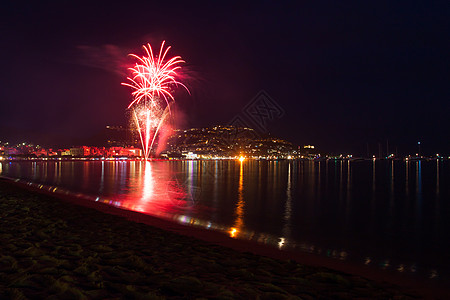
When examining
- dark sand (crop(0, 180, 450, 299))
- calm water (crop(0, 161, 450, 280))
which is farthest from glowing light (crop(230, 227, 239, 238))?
dark sand (crop(0, 180, 450, 299))

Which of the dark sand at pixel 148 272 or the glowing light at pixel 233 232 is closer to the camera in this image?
the dark sand at pixel 148 272

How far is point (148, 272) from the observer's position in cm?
491

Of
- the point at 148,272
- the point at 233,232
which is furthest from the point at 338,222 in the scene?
the point at 148,272

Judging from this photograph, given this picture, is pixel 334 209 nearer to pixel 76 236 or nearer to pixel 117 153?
pixel 76 236

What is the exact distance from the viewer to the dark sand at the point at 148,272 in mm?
4070

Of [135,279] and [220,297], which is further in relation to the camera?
[135,279]

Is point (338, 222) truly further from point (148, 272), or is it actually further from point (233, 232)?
point (148, 272)

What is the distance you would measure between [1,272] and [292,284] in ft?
13.4

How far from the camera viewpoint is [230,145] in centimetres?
18788

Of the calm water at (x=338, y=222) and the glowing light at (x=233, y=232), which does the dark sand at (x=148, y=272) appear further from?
the glowing light at (x=233, y=232)

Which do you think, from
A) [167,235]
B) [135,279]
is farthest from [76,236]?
[135,279]

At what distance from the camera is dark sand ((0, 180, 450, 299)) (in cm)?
407

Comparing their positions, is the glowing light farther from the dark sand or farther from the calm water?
the dark sand

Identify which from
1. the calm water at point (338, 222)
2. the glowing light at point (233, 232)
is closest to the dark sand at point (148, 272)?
the calm water at point (338, 222)
